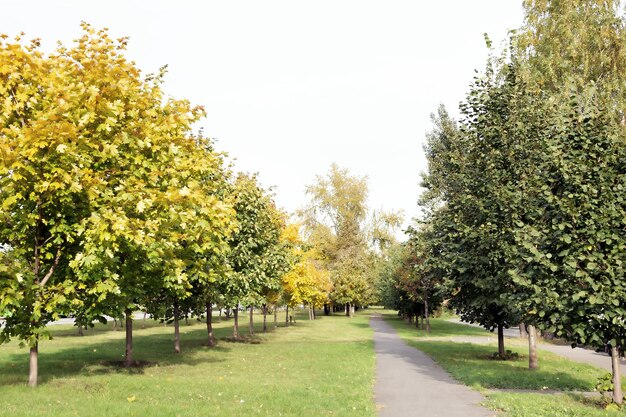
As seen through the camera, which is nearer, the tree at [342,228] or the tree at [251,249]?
the tree at [251,249]

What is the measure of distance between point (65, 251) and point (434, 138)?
97.6ft

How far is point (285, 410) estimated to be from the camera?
10727 mm

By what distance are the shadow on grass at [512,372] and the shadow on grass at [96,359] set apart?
9.70 meters

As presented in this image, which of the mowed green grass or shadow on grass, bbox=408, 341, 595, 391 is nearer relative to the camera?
the mowed green grass

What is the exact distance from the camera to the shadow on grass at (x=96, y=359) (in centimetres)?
1553

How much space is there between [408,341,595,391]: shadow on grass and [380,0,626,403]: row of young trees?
55.6 inches

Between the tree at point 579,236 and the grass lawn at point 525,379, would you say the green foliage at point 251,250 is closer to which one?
the grass lawn at point 525,379

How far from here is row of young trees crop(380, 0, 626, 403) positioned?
11.7 m

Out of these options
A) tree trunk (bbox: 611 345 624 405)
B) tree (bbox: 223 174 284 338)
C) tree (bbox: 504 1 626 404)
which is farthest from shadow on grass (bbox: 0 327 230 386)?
tree trunk (bbox: 611 345 624 405)

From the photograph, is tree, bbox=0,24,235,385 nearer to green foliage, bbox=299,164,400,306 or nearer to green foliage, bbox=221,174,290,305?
green foliage, bbox=221,174,290,305

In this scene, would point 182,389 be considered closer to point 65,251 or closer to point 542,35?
point 65,251

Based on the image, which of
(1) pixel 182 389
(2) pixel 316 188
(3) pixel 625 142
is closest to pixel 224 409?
(1) pixel 182 389

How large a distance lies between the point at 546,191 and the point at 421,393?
624cm

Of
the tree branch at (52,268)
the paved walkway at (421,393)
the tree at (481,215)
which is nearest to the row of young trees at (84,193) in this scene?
the tree branch at (52,268)
